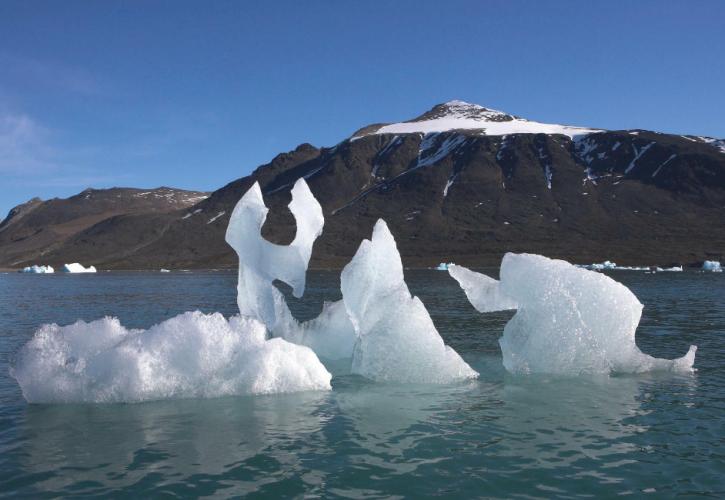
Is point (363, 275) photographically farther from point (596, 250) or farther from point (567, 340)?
point (596, 250)

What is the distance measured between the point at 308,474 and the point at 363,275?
9669 millimetres

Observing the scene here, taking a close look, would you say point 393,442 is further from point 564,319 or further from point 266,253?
point 266,253

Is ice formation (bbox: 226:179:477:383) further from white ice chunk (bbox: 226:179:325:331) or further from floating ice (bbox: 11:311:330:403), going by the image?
floating ice (bbox: 11:311:330:403)

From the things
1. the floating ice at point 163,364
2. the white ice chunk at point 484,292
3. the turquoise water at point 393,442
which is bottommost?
the turquoise water at point 393,442

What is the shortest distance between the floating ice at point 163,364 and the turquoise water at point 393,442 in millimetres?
435

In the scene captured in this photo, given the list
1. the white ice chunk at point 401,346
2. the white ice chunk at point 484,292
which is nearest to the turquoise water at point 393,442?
the white ice chunk at point 401,346

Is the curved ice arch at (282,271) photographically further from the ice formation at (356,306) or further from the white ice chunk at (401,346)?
the white ice chunk at (401,346)

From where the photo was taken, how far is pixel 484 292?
19703mm

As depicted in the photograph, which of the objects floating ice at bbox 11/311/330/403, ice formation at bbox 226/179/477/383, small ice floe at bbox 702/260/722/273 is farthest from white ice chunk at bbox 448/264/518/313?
small ice floe at bbox 702/260/722/273

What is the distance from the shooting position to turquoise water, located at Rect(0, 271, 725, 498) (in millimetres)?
10195

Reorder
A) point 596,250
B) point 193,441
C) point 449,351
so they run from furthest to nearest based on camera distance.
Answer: point 596,250 → point 449,351 → point 193,441

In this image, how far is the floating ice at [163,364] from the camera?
1576 cm

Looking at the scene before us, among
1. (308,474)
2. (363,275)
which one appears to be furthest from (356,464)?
(363,275)

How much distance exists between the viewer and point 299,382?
16.9 metres
